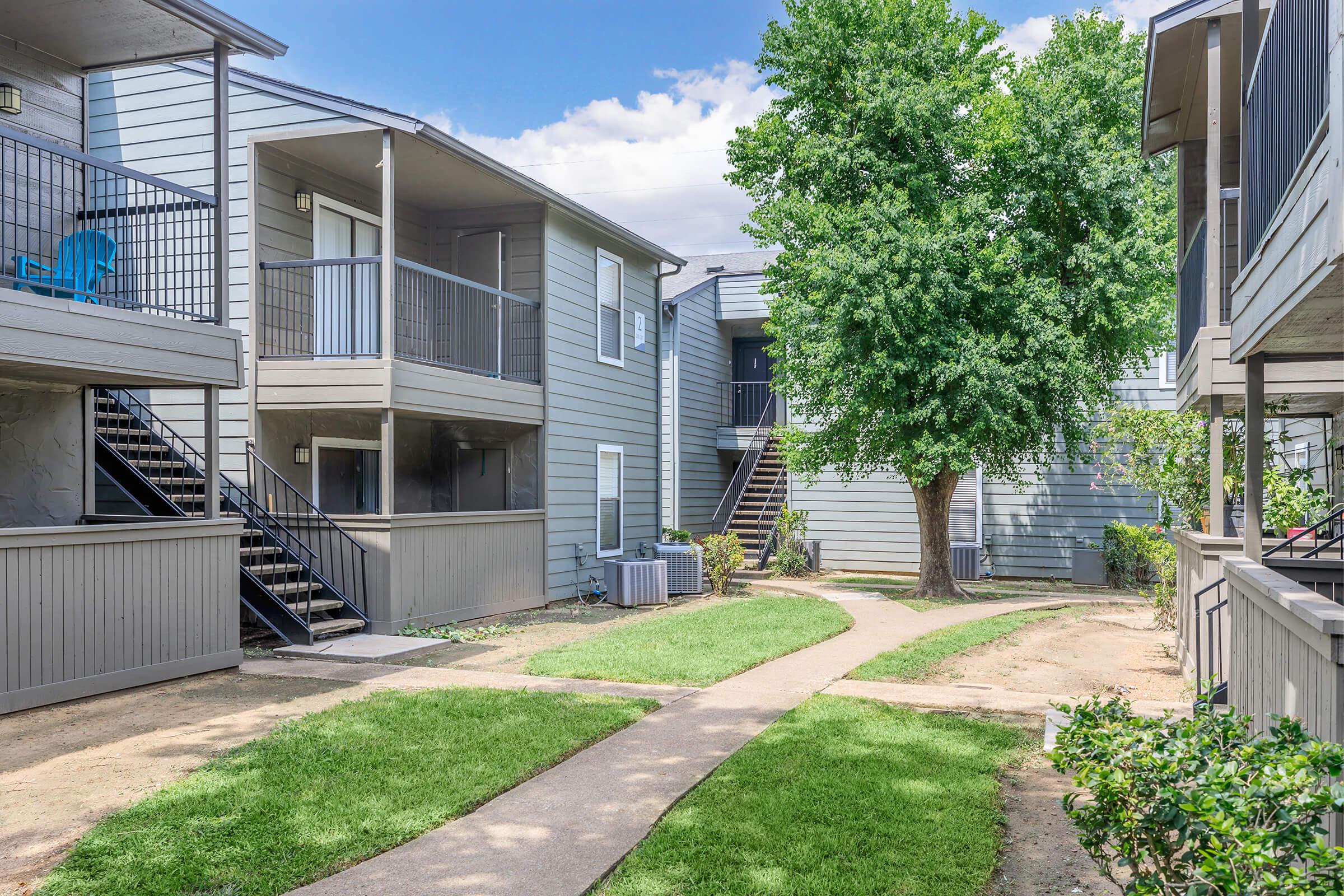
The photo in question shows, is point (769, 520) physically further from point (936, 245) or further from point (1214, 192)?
point (1214, 192)

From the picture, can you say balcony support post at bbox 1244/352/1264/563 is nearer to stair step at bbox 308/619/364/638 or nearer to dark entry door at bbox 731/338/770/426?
stair step at bbox 308/619/364/638

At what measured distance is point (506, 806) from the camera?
5.16m

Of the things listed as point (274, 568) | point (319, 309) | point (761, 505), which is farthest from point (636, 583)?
point (761, 505)

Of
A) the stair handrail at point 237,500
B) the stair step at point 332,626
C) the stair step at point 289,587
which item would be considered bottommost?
the stair step at point 332,626

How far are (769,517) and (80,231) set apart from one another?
13495 mm

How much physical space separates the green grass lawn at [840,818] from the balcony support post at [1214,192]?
3.97 metres

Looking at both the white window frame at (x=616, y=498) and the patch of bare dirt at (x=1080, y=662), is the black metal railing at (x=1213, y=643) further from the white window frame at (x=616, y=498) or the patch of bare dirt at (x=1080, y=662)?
the white window frame at (x=616, y=498)

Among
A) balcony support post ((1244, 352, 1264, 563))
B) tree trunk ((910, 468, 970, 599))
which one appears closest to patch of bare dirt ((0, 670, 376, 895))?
balcony support post ((1244, 352, 1264, 563))

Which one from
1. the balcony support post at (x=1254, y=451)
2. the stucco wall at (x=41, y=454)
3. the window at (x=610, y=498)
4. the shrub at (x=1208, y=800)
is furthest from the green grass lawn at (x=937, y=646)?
the stucco wall at (x=41, y=454)

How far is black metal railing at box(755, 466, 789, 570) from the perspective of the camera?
19.1 m

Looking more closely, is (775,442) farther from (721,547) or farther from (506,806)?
(506,806)

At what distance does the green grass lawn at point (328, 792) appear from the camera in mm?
4234

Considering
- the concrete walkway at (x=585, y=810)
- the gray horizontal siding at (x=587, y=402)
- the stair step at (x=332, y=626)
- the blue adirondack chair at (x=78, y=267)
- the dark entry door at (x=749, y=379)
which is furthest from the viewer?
the dark entry door at (x=749, y=379)

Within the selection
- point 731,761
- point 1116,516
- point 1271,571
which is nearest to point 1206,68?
point 1271,571
